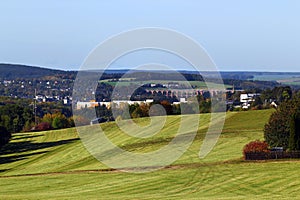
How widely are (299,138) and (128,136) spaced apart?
2371cm

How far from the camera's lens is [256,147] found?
4778 centimetres

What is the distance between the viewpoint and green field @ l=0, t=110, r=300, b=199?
104 ft

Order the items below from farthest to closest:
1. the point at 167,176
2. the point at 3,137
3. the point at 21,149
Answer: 1. the point at 3,137
2. the point at 21,149
3. the point at 167,176

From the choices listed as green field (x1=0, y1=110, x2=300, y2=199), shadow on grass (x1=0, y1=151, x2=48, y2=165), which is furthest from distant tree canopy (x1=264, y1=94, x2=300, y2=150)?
shadow on grass (x1=0, y1=151, x2=48, y2=165)

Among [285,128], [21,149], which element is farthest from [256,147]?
[21,149]

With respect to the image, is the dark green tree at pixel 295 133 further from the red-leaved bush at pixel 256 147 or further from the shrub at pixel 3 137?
the shrub at pixel 3 137

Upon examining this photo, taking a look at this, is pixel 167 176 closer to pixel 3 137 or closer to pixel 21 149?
pixel 21 149

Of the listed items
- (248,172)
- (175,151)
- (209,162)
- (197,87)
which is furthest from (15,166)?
(197,87)

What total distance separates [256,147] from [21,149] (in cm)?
3461

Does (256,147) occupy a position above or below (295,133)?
below

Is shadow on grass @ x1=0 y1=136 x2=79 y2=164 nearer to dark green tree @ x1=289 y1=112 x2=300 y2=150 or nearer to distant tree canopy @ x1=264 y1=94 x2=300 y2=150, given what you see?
distant tree canopy @ x1=264 y1=94 x2=300 y2=150

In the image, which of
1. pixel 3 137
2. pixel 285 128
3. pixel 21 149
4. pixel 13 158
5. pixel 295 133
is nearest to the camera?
pixel 295 133

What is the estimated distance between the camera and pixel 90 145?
61.7 metres

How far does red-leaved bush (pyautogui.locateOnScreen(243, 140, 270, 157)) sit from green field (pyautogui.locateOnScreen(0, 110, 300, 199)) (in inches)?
28.6
